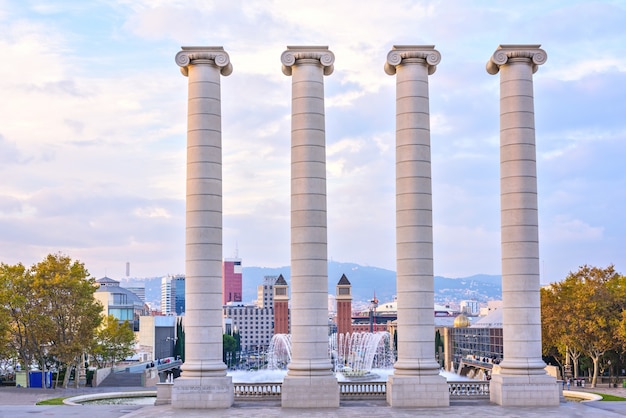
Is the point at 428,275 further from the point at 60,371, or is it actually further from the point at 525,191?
the point at 60,371

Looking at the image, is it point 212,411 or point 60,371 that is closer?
point 212,411

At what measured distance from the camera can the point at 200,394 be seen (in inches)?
2064

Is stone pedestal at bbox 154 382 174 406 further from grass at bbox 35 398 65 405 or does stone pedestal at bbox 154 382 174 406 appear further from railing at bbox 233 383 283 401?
grass at bbox 35 398 65 405

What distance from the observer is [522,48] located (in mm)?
56250

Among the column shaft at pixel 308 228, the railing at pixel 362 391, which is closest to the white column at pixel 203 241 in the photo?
the column shaft at pixel 308 228

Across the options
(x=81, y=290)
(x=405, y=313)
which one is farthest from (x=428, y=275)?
(x=81, y=290)

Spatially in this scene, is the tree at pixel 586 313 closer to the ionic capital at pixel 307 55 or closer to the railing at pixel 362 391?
the railing at pixel 362 391

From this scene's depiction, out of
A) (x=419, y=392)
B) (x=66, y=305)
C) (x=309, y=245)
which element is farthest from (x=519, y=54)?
(x=66, y=305)

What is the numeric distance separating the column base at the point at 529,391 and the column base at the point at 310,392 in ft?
37.7

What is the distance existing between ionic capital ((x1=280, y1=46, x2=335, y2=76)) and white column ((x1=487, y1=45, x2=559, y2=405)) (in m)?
11.8

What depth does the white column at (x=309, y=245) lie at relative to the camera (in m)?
52.8

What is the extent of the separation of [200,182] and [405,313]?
16.6 metres

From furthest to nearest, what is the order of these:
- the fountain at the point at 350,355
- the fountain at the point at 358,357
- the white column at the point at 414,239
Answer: the fountain at the point at 350,355 < the fountain at the point at 358,357 < the white column at the point at 414,239

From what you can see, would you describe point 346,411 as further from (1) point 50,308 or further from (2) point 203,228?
(1) point 50,308
